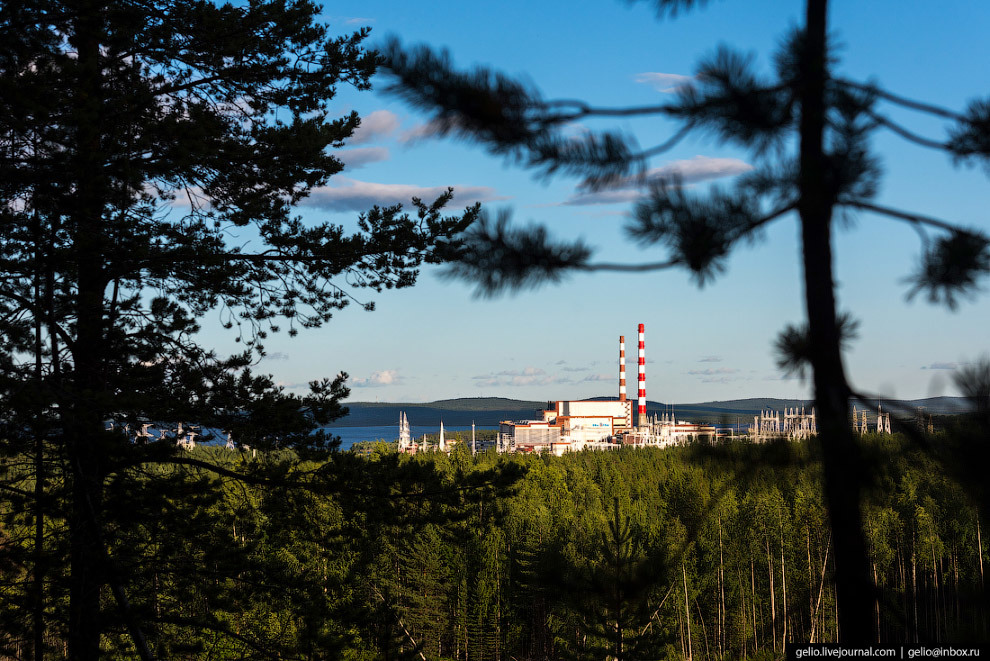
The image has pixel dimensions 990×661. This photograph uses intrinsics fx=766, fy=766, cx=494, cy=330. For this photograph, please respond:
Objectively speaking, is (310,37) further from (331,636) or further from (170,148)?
(331,636)

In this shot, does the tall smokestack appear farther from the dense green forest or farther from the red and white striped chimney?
the dense green forest

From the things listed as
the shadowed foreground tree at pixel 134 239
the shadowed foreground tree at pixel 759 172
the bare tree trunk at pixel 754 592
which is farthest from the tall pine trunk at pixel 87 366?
the bare tree trunk at pixel 754 592

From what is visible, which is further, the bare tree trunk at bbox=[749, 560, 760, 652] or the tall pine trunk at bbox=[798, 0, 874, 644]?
the bare tree trunk at bbox=[749, 560, 760, 652]

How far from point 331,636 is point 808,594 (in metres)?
35.5

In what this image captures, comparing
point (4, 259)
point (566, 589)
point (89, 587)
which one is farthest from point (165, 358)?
point (566, 589)

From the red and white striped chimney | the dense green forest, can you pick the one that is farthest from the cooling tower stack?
the dense green forest

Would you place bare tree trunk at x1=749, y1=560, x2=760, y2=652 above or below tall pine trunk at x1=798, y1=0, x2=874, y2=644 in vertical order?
below

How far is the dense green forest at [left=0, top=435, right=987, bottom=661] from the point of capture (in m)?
5.59

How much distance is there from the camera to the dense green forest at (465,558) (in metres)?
5.59

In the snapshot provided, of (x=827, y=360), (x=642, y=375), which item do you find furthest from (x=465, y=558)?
(x=642, y=375)

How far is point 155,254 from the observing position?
270 inches

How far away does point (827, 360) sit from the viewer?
2.93 metres

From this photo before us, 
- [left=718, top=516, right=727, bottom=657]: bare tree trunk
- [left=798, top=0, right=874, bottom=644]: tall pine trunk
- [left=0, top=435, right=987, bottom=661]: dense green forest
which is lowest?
[left=718, top=516, right=727, bottom=657]: bare tree trunk

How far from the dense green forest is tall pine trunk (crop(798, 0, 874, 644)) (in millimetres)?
108
